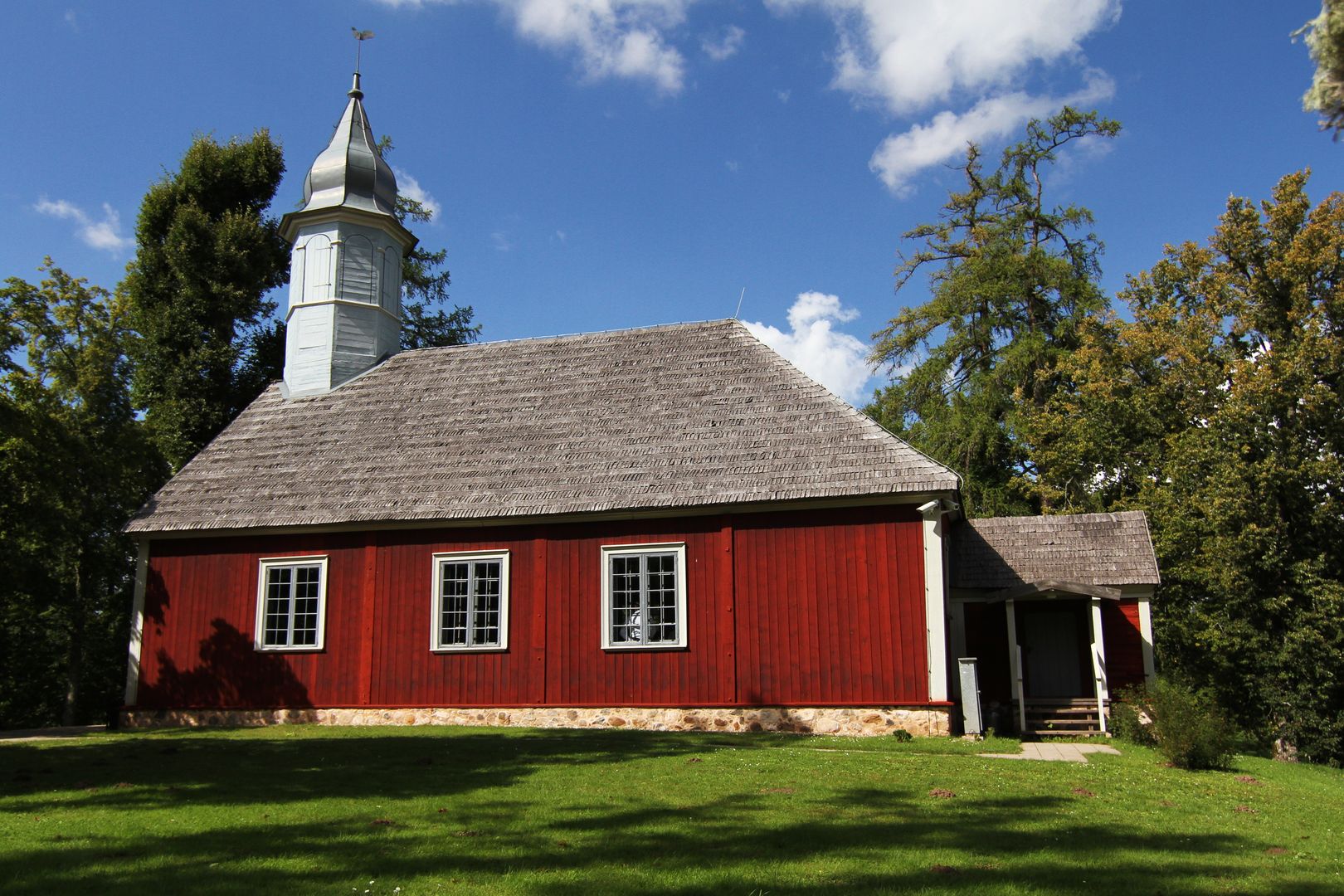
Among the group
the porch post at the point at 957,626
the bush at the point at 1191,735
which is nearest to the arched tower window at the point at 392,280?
the porch post at the point at 957,626

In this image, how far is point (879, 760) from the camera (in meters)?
11.6

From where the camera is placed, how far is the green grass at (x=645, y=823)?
6.21 m

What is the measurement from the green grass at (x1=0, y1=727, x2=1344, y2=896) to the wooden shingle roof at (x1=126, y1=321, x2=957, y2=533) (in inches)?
178

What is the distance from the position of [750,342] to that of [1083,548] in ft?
21.8

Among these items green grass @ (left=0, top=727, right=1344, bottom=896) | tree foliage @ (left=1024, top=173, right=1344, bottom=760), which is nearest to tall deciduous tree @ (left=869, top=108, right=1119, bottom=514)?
tree foliage @ (left=1024, top=173, right=1344, bottom=760)

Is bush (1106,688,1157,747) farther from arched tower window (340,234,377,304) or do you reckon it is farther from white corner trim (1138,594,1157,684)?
arched tower window (340,234,377,304)

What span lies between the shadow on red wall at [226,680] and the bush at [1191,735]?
12.6 meters

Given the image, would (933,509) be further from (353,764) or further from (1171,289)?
(1171,289)

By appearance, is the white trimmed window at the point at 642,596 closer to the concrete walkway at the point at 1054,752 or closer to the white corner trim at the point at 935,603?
the white corner trim at the point at 935,603

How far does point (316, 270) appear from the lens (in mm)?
21922

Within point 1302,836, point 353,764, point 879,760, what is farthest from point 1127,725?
point 353,764

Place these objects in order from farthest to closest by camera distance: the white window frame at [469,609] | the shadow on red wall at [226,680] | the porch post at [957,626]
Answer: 1. the shadow on red wall at [226,680]
2. the porch post at [957,626]
3. the white window frame at [469,609]

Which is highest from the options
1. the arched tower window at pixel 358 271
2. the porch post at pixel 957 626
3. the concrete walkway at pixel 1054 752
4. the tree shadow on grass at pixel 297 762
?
the arched tower window at pixel 358 271

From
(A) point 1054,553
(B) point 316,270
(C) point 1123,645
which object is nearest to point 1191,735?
(C) point 1123,645
